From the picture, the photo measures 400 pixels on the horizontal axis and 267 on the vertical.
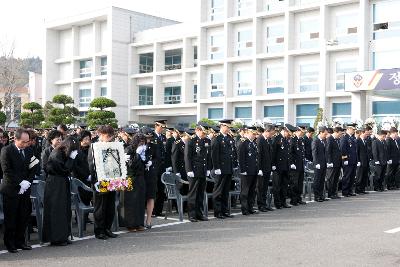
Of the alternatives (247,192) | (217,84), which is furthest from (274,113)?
(247,192)

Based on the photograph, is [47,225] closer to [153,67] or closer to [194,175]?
[194,175]

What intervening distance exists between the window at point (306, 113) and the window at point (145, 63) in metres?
17.7

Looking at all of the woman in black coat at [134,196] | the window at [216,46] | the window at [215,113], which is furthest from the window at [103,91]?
the woman in black coat at [134,196]

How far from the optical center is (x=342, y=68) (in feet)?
119

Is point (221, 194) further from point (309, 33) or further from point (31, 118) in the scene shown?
point (309, 33)

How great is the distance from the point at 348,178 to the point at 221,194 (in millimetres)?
5894

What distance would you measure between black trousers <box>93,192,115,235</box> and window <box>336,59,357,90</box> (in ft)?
95.1

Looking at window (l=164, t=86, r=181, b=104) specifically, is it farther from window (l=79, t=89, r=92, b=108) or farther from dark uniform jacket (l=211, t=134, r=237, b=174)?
dark uniform jacket (l=211, t=134, r=237, b=174)

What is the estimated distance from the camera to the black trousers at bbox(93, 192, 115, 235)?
29.7ft

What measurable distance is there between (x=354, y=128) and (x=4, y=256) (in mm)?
11946

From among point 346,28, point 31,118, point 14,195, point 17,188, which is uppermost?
point 346,28

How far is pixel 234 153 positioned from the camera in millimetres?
12195

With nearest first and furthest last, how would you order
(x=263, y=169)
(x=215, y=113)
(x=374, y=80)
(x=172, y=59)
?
(x=263, y=169)
(x=374, y=80)
(x=215, y=113)
(x=172, y=59)

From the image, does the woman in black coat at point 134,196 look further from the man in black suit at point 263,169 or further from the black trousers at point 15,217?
the man in black suit at point 263,169
